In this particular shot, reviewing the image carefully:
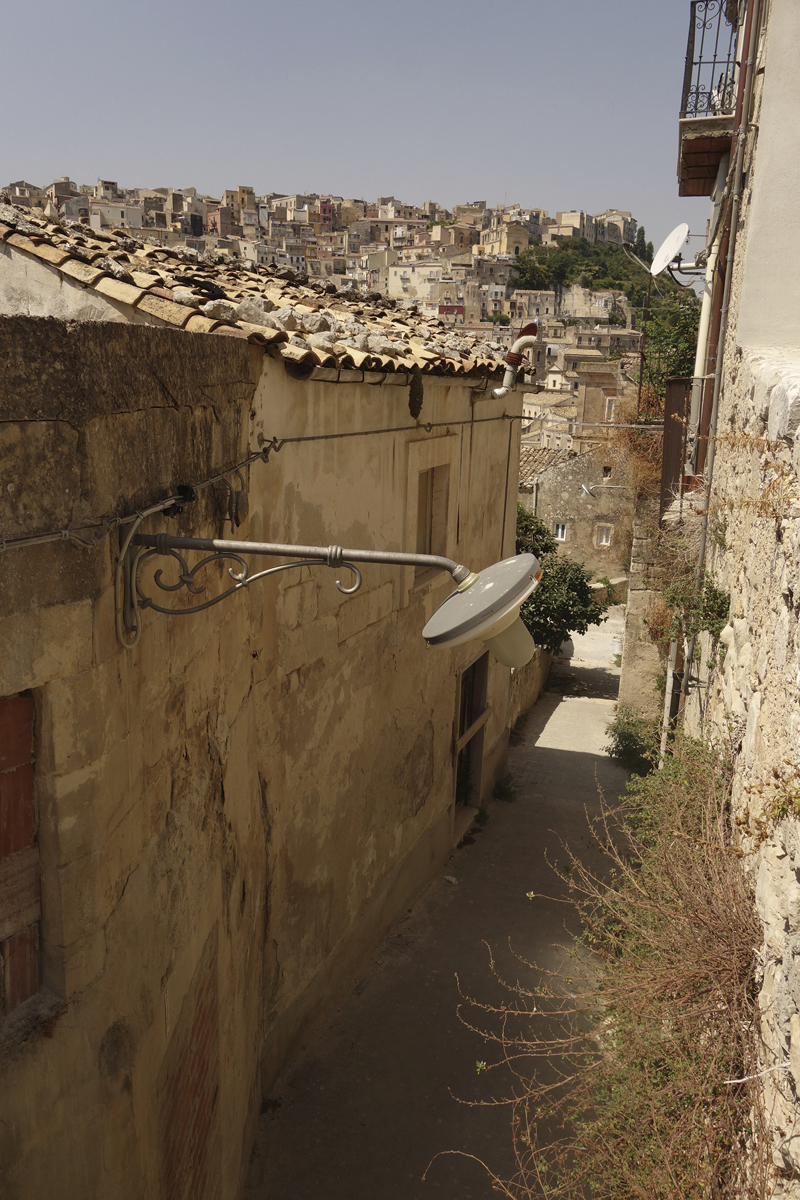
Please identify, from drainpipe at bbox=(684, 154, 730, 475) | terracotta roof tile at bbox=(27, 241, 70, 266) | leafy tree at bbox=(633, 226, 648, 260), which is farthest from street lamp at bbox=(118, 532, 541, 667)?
leafy tree at bbox=(633, 226, 648, 260)

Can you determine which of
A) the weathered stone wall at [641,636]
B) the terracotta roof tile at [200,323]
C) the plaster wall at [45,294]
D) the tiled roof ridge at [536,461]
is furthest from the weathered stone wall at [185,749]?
the tiled roof ridge at [536,461]

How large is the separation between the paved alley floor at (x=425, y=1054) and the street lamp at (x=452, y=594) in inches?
173

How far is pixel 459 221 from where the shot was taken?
14112cm

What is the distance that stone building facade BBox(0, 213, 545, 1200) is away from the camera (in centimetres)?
257

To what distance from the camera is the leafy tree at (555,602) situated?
54.0 ft

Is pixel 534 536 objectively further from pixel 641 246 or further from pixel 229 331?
pixel 641 246

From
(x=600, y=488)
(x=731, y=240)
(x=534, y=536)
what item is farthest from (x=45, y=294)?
(x=600, y=488)

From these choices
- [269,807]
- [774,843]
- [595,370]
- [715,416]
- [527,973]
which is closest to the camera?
[774,843]

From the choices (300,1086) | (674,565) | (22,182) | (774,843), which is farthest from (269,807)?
(22,182)

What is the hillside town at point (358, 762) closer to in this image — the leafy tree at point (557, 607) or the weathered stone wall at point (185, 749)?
the weathered stone wall at point (185, 749)

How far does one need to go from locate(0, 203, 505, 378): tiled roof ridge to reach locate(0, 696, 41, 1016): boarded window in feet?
8.07

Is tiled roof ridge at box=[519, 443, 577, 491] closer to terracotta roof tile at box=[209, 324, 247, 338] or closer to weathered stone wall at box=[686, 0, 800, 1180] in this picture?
weathered stone wall at box=[686, 0, 800, 1180]

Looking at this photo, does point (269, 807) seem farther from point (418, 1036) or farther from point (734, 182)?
point (734, 182)

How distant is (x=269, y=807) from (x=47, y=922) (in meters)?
2.92
